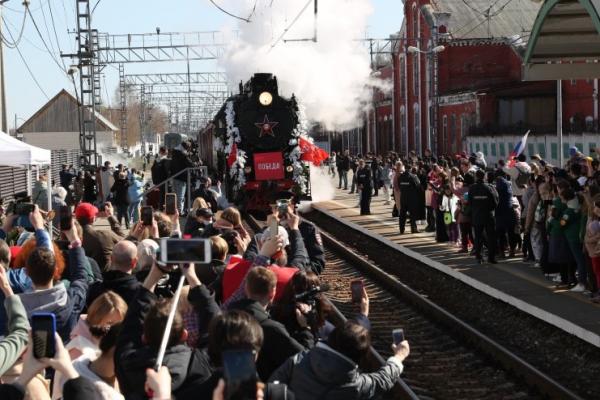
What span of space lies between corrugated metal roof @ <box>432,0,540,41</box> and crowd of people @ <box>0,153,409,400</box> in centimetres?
5032

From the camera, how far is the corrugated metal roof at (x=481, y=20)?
5734 centimetres

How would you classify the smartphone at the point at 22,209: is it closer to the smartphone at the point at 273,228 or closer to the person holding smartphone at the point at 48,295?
the smartphone at the point at 273,228

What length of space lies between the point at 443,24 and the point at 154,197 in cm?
3749

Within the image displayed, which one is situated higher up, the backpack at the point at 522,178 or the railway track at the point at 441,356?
the backpack at the point at 522,178

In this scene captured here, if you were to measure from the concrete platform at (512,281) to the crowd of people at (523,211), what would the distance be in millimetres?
250

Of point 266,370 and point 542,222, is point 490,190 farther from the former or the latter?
point 266,370

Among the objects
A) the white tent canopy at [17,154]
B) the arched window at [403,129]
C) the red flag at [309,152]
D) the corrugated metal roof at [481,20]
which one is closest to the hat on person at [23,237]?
the white tent canopy at [17,154]

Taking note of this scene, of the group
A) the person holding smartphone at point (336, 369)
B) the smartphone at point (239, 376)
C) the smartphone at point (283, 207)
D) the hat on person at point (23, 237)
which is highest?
the smartphone at point (283, 207)

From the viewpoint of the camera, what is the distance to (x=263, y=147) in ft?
92.7

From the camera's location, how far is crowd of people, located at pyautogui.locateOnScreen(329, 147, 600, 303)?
47.2 feet

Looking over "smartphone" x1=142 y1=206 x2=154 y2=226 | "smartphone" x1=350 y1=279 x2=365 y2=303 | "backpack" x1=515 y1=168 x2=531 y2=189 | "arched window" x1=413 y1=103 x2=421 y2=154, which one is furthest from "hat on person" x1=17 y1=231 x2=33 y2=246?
"arched window" x1=413 y1=103 x2=421 y2=154

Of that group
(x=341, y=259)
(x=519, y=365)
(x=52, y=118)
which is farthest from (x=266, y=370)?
(x=52, y=118)

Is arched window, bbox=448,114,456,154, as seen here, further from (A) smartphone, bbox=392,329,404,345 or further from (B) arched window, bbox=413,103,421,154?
(A) smartphone, bbox=392,329,404,345

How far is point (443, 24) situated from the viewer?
2243 inches
